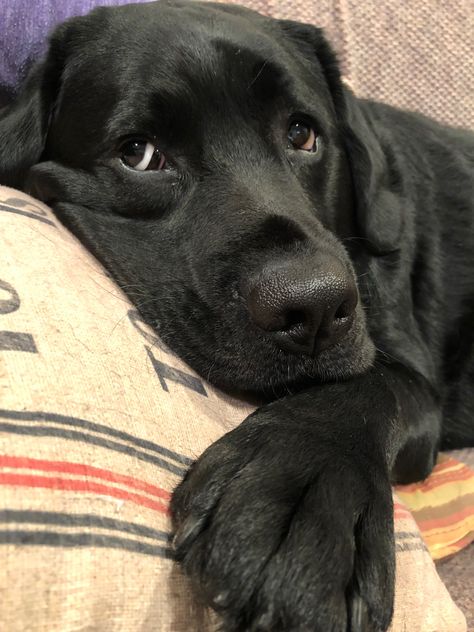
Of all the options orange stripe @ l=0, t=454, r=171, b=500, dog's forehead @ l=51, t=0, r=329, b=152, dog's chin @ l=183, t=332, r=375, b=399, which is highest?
dog's forehead @ l=51, t=0, r=329, b=152

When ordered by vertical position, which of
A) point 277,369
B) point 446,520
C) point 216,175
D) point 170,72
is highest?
point 170,72

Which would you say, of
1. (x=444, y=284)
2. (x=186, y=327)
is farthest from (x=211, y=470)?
(x=444, y=284)

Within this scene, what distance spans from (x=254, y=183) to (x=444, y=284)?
2.45ft

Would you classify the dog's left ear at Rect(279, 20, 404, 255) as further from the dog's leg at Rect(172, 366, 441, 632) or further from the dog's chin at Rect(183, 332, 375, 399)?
the dog's leg at Rect(172, 366, 441, 632)

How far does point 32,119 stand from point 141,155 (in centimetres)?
30

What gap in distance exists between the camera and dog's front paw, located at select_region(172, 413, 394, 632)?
2.01 feet

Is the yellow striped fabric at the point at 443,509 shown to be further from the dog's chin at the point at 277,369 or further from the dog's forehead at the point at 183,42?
the dog's forehead at the point at 183,42

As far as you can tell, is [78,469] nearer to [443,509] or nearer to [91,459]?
[91,459]

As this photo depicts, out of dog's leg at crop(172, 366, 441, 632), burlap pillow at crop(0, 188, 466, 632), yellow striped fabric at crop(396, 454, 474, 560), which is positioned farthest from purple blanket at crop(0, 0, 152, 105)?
yellow striped fabric at crop(396, 454, 474, 560)

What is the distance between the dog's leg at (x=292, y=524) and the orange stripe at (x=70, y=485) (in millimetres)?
60

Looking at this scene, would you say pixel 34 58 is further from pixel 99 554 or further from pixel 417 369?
pixel 99 554

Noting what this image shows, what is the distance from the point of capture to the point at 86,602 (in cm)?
54

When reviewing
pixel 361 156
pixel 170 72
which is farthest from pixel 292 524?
pixel 361 156

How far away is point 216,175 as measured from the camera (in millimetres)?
1119
